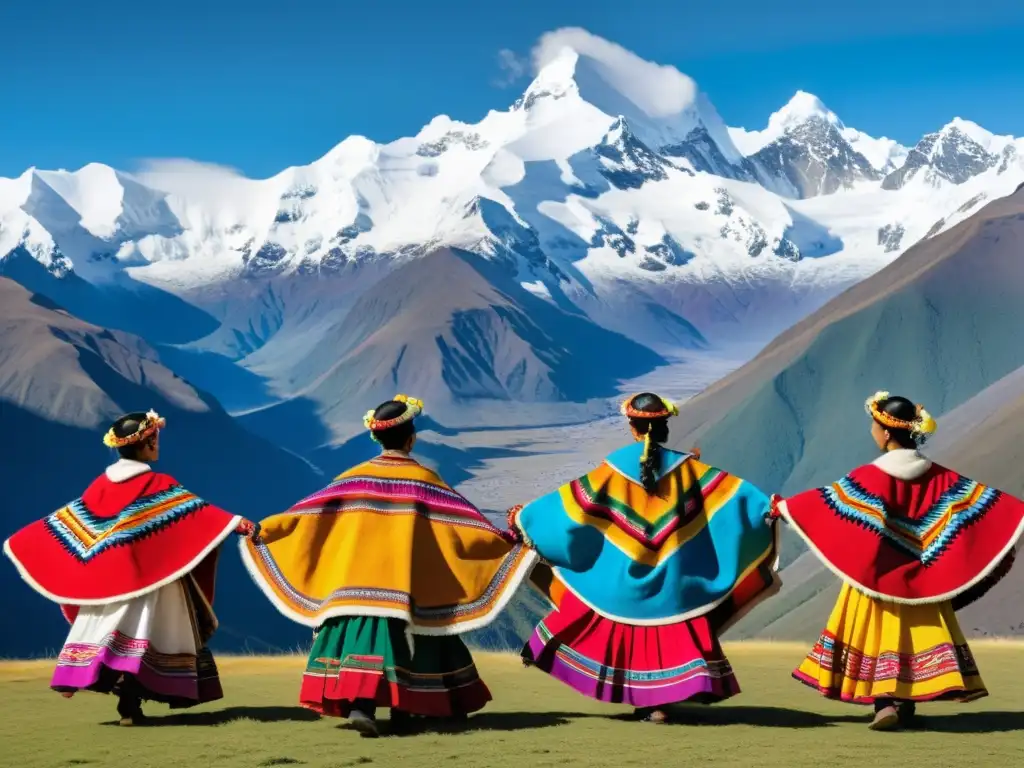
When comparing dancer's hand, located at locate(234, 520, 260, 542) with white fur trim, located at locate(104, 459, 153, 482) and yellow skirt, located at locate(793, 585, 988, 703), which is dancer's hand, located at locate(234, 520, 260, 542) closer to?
white fur trim, located at locate(104, 459, 153, 482)

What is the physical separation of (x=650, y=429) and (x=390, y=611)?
2519 millimetres

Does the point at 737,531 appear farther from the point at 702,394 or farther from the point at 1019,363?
the point at 702,394

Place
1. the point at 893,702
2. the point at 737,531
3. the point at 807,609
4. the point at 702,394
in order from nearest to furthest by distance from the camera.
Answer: the point at 893,702 < the point at 737,531 < the point at 807,609 < the point at 702,394

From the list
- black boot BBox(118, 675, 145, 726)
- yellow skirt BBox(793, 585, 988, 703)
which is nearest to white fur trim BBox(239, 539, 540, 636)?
black boot BBox(118, 675, 145, 726)

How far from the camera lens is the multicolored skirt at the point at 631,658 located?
1118 centimetres

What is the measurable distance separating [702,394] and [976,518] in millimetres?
152334

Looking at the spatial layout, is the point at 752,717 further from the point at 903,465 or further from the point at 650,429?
the point at 650,429

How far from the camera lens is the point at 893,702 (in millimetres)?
10938

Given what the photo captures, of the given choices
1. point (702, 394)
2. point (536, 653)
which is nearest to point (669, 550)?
point (536, 653)

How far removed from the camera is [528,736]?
1035 cm

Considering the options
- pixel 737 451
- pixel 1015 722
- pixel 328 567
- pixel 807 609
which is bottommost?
pixel 1015 722

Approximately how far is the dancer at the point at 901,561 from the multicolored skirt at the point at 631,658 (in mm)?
712

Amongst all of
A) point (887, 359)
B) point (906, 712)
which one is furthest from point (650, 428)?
point (887, 359)

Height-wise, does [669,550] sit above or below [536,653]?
above
